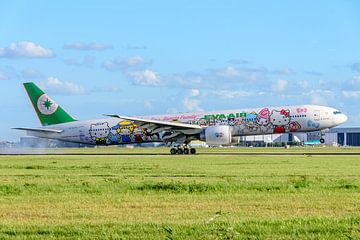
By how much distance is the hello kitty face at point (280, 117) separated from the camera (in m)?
66.0

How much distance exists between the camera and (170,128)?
6994 cm

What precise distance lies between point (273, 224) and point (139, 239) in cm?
313

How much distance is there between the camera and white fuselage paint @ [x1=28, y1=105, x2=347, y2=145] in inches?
2608

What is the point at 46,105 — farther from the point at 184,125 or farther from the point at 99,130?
the point at 184,125

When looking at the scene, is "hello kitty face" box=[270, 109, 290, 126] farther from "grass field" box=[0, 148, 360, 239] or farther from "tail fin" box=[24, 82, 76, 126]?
"grass field" box=[0, 148, 360, 239]

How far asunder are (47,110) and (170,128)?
54.5ft

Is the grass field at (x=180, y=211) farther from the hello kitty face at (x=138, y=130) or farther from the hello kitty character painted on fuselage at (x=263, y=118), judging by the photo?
the hello kitty face at (x=138, y=130)

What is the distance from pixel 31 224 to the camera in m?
15.6

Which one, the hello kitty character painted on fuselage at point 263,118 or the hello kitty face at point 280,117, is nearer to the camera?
the hello kitty face at point 280,117

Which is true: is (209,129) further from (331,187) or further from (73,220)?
(73,220)

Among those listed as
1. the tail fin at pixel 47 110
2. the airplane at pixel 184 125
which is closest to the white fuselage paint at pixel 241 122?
the airplane at pixel 184 125

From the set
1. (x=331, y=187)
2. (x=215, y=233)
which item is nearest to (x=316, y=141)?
(x=331, y=187)

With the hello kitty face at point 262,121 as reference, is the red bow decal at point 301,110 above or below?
above

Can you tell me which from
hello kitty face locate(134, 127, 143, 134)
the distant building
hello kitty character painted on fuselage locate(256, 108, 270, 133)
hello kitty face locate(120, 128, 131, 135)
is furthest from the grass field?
the distant building
